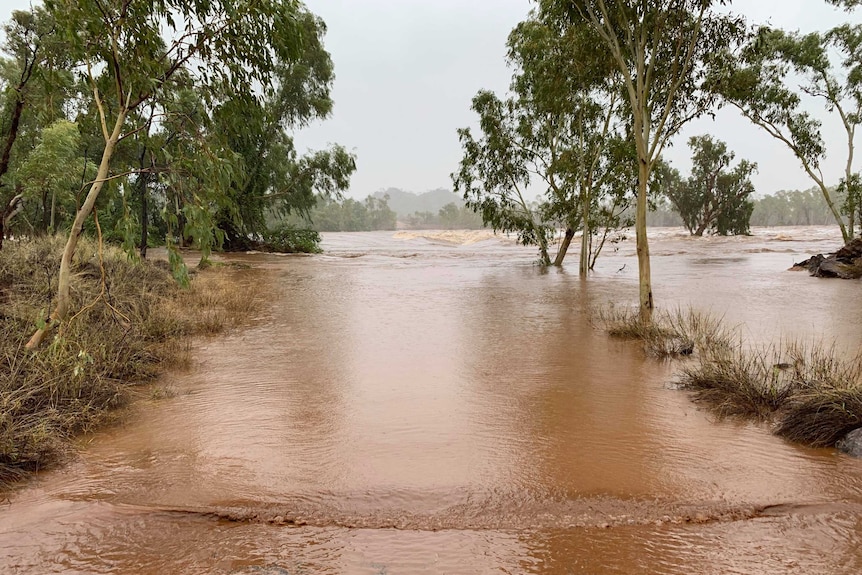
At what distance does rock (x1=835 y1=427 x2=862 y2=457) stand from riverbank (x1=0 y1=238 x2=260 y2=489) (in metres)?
5.51

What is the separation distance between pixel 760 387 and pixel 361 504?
3821 millimetres

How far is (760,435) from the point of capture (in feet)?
14.0

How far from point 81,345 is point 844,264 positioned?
20091mm

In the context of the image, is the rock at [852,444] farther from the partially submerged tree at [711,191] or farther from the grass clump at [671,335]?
the partially submerged tree at [711,191]

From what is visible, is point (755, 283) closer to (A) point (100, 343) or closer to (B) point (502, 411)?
(B) point (502, 411)

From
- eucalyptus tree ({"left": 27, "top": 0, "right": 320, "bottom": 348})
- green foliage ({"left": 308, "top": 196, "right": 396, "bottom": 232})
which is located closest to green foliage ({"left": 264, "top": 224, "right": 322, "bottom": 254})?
eucalyptus tree ({"left": 27, "top": 0, "right": 320, "bottom": 348})

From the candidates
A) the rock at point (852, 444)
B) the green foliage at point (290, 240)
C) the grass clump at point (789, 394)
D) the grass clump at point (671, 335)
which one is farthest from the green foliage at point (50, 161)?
the rock at point (852, 444)

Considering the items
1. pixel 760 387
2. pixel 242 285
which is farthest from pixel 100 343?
pixel 242 285

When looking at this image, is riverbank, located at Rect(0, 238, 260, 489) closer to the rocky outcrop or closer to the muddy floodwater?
the muddy floodwater

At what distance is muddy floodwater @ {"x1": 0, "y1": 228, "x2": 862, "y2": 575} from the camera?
2.68 meters

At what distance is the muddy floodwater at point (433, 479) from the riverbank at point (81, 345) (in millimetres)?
266

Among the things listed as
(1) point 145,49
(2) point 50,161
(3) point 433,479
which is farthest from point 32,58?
(2) point 50,161

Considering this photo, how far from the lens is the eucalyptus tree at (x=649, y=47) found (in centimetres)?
889

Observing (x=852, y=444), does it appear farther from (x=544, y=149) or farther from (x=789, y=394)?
(x=544, y=149)
